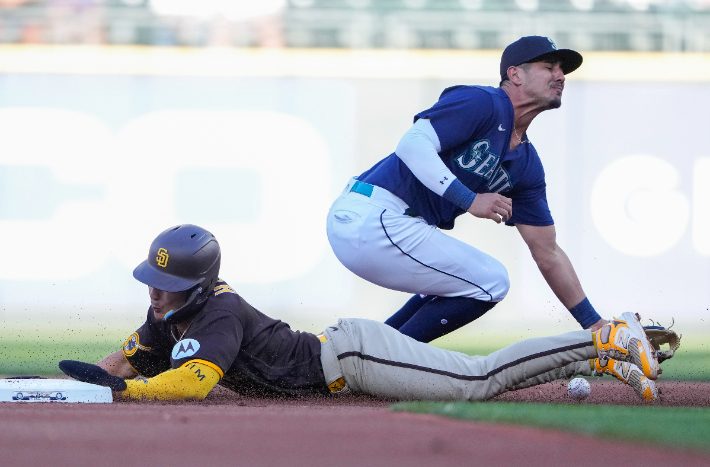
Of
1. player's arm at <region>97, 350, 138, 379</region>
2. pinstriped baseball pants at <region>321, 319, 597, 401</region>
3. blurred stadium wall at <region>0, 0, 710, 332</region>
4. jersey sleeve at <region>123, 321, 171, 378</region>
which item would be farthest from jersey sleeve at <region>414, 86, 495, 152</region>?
blurred stadium wall at <region>0, 0, 710, 332</region>

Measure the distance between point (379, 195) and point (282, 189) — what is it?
6045 mm

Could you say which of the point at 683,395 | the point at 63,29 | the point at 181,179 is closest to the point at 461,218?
the point at 181,179

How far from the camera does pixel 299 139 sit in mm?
9992

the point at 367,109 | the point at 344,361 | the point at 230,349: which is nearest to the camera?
the point at 230,349

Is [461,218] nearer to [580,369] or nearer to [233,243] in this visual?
[233,243]

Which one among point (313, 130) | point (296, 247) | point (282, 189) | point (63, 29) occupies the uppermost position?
point (63, 29)

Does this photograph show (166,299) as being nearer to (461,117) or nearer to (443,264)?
(443,264)

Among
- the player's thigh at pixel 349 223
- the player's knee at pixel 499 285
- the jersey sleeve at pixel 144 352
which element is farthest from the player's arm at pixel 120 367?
the player's knee at pixel 499 285

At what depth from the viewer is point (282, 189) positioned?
977cm

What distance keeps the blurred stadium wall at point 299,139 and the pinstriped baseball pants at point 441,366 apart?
5.85m

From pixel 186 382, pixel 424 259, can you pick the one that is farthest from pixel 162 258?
pixel 424 259

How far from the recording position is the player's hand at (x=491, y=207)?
11.5 ft

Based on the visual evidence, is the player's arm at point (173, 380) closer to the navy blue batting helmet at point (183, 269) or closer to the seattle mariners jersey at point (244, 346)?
the seattle mariners jersey at point (244, 346)

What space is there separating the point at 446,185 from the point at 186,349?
1237 millimetres
